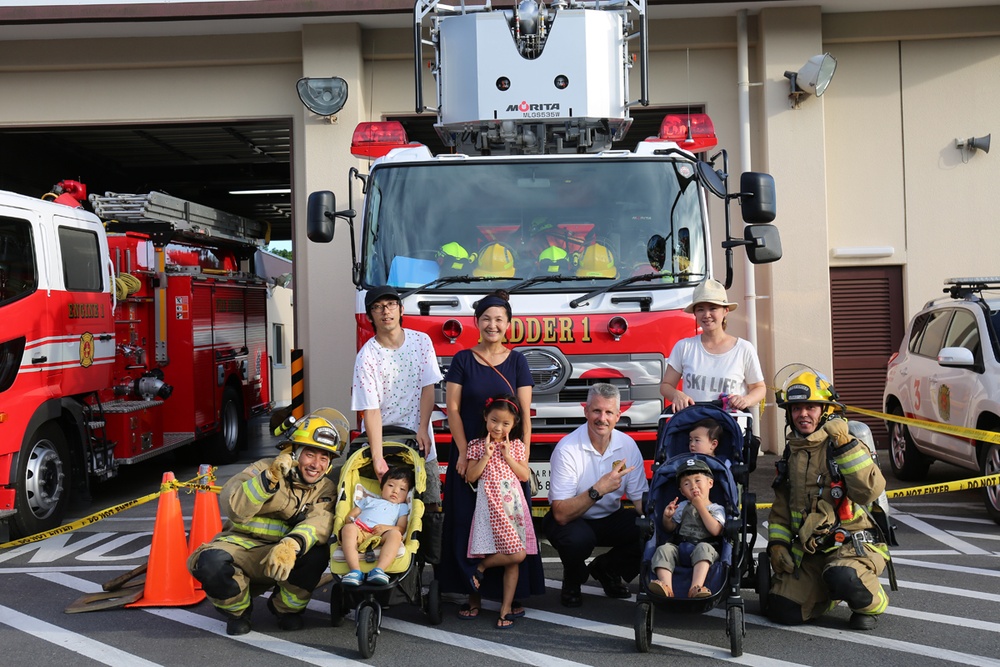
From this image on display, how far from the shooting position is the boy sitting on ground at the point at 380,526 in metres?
5.39

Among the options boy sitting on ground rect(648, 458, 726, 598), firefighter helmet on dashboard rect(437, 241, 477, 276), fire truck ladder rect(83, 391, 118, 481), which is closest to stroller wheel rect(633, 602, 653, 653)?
boy sitting on ground rect(648, 458, 726, 598)

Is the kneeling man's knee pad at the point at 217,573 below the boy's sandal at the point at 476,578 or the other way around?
the other way around

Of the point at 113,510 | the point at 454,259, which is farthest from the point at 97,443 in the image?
the point at 454,259

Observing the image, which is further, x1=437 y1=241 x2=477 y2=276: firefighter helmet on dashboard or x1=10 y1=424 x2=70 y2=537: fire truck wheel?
x1=10 y1=424 x2=70 y2=537: fire truck wheel

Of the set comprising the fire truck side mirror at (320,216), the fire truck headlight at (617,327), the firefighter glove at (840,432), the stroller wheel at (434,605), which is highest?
the fire truck side mirror at (320,216)

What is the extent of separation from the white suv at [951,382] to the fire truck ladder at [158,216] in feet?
24.4

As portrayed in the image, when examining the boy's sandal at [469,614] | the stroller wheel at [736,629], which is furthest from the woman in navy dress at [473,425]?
the stroller wheel at [736,629]

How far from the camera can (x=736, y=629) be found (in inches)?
203

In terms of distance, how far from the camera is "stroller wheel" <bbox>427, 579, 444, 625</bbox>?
580cm

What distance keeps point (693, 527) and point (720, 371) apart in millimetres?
1206

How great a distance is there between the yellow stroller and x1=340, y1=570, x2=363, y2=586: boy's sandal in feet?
0.07

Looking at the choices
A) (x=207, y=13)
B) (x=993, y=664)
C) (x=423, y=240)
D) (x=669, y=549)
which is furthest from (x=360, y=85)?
(x=993, y=664)

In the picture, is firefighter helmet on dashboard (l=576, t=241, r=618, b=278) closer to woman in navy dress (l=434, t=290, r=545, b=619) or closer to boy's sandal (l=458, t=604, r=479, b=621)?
woman in navy dress (l=434, t=290, r=545, b=619)

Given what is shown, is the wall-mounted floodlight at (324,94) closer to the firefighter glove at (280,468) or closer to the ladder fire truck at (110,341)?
the ladder fire truck at (110,341)
